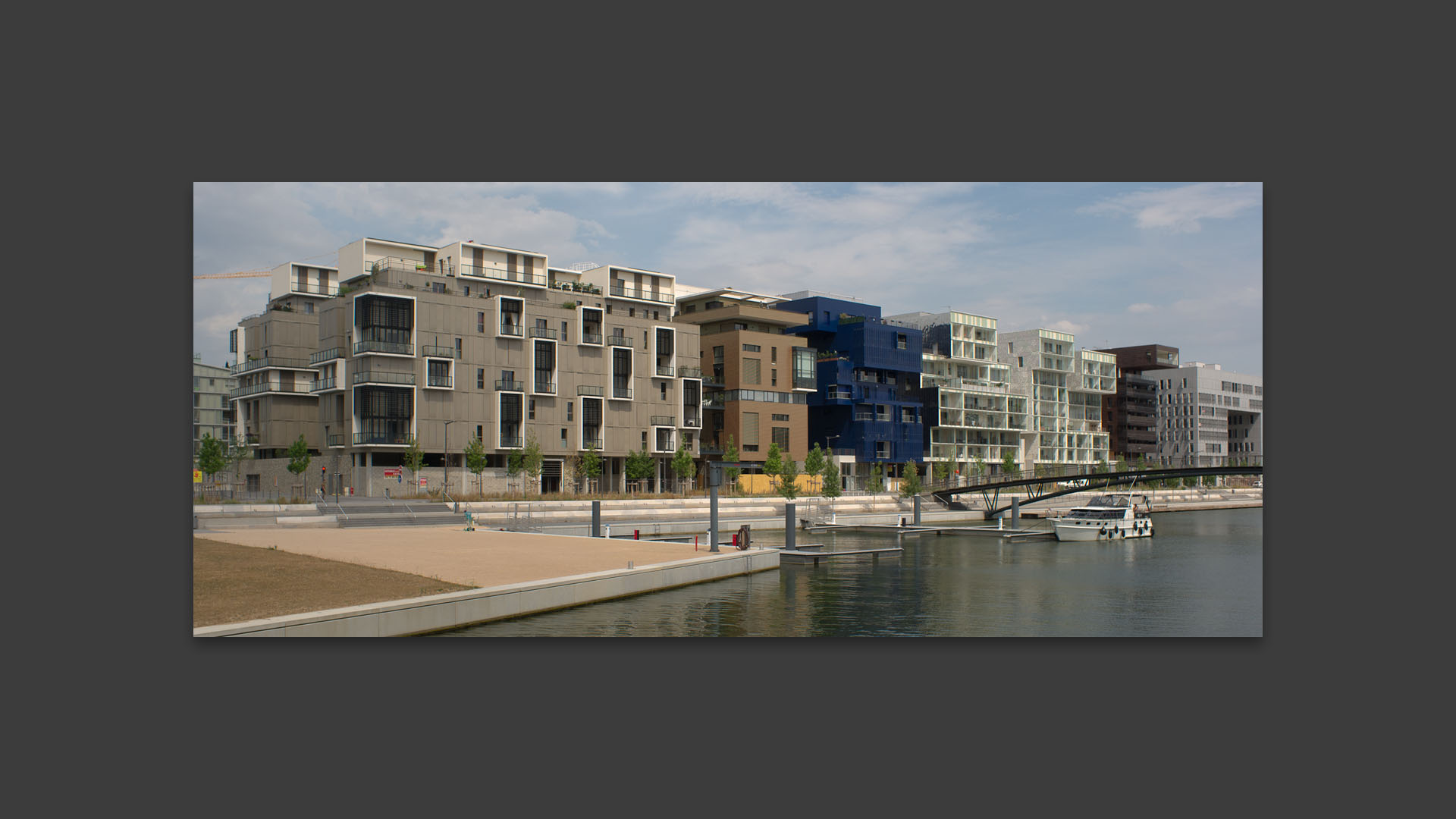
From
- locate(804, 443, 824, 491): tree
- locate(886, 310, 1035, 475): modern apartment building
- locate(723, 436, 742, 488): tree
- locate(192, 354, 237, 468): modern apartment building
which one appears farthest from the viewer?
locate(886, 310, 1035, 475): modern apartment building

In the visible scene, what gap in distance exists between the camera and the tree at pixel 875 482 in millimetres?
74125

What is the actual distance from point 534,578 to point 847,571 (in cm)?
1449

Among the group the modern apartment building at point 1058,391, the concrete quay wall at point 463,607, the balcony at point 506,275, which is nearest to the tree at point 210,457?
the balcony at point 506,275

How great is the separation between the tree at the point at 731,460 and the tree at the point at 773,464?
1.88 m

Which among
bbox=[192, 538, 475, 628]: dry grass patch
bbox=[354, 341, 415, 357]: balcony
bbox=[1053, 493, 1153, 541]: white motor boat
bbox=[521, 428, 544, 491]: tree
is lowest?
bbox=[1053, 493, 1153, 541]: white motor boat

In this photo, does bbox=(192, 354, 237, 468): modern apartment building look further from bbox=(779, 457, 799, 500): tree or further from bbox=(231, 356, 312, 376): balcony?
bbox=(779, 457, 799, 500): tree

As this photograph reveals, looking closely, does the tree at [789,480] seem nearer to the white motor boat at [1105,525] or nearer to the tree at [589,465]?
the tree at [589,465]

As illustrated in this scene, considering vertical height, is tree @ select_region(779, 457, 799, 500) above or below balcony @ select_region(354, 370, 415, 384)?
below

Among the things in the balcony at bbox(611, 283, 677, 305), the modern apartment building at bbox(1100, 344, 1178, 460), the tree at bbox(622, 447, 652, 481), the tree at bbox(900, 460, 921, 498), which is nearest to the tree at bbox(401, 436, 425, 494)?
the tree at bbox(622, 447, 652, 481)

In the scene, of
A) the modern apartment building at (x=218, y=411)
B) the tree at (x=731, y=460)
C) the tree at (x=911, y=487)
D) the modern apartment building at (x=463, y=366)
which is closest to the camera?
the modern apartment building at (x=218, y=411)

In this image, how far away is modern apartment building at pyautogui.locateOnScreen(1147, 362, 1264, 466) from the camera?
5119 centimetres

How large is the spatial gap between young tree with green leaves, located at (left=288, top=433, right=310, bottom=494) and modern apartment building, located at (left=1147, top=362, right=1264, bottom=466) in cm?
4439

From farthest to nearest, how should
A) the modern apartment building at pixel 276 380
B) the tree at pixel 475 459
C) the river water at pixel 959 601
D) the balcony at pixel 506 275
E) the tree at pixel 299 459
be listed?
the balcony at pixel 506 275 < the modern apartment building at pixel 276 380 < the tree at pixel 475 459 < the tree at pixel 299 459 < the river water at pixel 959 601

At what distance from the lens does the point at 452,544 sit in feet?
92.7
